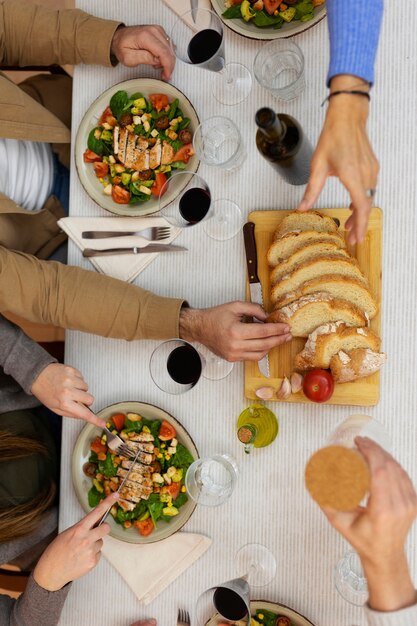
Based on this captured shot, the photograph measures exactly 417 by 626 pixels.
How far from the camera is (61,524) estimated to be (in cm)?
141

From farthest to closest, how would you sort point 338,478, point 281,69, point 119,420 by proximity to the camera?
point 119,420 → point 281,69 → point 338,478

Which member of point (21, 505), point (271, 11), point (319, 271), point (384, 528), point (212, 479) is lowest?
point (21, 505)

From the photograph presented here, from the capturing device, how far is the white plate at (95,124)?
1.28 metres

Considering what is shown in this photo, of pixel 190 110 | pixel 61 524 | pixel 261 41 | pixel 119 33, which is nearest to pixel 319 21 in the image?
pixel 261 41

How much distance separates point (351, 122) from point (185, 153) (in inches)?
15.9

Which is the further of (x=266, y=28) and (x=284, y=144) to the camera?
(x=266, y=28)

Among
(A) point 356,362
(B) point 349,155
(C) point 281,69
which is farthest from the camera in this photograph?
(C) point 281,69

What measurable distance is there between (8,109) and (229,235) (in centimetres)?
58

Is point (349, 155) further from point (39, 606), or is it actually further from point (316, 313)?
point (39, 606)

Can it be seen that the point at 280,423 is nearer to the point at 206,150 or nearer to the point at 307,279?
the point at 307,279

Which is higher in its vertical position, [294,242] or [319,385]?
[294,242]

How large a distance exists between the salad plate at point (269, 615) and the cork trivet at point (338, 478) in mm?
450

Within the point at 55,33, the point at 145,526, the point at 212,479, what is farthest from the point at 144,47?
the point at 145,526

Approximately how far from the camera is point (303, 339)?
120 cm
